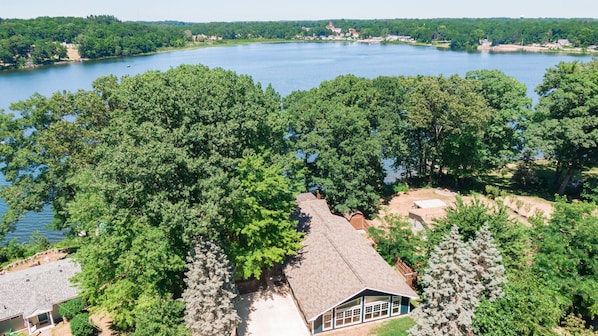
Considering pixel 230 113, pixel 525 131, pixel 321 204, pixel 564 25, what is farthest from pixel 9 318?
pixel 564 25

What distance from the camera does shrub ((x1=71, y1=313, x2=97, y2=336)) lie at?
70.0 ft

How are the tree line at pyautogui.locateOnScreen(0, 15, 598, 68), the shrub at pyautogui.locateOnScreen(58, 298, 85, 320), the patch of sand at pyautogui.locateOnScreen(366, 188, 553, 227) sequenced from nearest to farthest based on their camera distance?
the shrub at pyautogui.locateOnScreen(58, 298, 85, 320) → the patch of sand at pyautogui.locateOnScreen(366, 188, 553, 227) → the tree line at pyautogui.locateOnScreen(0, 15, 598, 68)

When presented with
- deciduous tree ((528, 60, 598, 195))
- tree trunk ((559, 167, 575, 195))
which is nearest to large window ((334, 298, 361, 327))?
deciduous tree ((528, 60, 598, 195))

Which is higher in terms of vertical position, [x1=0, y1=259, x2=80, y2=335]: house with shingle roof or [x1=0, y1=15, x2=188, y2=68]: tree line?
[x1=0, y1=15, x2=188, y2=68]: tree line

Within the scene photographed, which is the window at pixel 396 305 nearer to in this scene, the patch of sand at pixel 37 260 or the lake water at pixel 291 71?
the patch of sand at pixel 37 260

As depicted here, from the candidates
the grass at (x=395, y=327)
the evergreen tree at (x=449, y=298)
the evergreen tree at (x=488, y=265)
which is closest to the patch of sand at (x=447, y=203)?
the grass at (x=395, y=327)

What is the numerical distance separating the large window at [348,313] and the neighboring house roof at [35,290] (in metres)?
14.1

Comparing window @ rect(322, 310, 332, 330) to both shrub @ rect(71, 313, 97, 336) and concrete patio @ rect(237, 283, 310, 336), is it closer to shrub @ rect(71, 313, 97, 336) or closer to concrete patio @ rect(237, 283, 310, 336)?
concrete patio @ rect(237, 283, 310, 336)

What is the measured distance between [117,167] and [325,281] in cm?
1194

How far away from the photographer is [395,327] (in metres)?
21.6

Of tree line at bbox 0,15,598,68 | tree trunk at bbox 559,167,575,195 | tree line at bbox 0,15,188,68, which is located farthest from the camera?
tree line at bbox 0,15,598,68

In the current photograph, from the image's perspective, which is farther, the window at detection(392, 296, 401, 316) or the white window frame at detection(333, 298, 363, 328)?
the window at detection(392, 296, 401, 316)

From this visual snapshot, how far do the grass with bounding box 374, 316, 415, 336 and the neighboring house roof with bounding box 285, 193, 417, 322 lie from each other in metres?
1.60

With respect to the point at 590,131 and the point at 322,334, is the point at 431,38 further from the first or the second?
the point at 322,334
